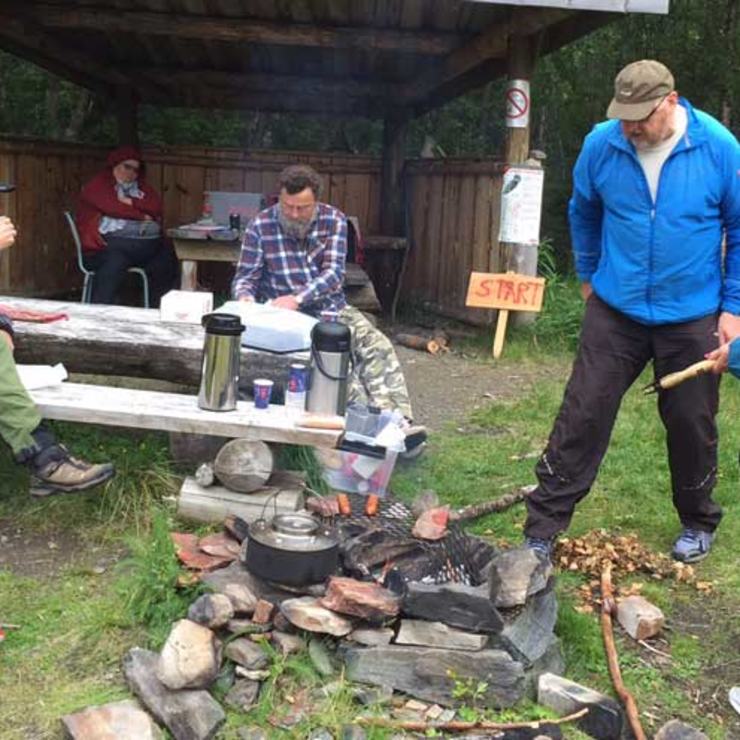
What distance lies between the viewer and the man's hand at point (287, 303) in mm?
5020

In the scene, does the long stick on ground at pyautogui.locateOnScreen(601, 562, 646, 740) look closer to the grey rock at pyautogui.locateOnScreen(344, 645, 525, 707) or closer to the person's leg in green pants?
the grey rock at pyautogui.locateOnScreen(344, 645, 525, 707)

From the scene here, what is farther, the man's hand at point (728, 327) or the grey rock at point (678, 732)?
the man's hand at point (728, 327)

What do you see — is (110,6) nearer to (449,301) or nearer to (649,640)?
(449,301)

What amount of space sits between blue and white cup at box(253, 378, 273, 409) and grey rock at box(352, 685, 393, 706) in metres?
1.54

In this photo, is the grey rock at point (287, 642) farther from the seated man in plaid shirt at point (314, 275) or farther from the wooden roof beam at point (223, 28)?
the wooden roof beam at point (223, 28)

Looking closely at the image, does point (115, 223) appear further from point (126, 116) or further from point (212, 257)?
point (126, 116)

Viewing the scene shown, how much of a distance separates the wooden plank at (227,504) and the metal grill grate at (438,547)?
0.89ft

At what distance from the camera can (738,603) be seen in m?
3.68

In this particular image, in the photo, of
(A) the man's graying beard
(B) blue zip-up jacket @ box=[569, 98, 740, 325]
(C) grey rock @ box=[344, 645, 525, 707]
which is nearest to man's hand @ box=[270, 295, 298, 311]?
(A) the man's graying beard

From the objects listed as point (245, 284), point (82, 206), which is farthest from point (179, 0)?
point (245, 284)

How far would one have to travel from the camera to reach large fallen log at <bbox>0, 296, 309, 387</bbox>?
439cm

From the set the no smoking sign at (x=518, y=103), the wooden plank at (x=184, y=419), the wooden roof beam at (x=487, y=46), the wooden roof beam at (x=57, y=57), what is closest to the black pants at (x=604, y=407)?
the wooden plank at (x=184, y=419)

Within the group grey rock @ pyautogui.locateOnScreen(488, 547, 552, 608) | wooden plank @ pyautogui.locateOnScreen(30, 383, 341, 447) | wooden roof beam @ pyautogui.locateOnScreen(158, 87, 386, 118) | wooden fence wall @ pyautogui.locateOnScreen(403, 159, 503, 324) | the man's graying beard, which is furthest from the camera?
wooden roof beam @ pyautogui.locateOnScreen(158, 87, 386, 118)

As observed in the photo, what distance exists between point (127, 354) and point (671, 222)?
2.40 metres
